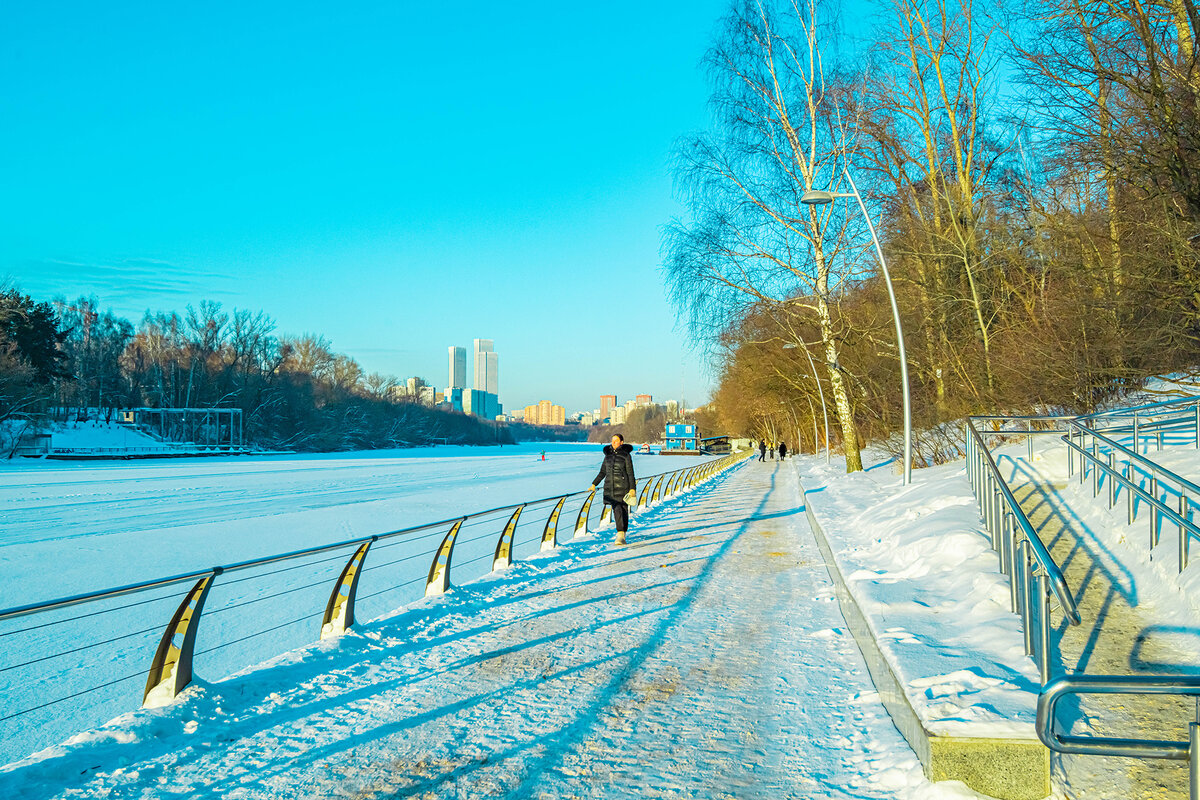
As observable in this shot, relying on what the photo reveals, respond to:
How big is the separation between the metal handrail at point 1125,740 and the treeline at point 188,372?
73.2 meters

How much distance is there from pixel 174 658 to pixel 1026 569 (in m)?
5.72

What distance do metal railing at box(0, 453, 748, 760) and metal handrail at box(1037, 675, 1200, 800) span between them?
196 inches

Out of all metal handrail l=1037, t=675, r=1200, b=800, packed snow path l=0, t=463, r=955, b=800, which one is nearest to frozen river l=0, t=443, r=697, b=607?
packed snow path l=0, t=463, r=955, b=800

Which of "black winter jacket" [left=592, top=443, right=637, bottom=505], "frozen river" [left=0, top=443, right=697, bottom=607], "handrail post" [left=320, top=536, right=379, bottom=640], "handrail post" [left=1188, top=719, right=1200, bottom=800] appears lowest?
"frozen river" [left=0, top=443, right=697, bottom=607]

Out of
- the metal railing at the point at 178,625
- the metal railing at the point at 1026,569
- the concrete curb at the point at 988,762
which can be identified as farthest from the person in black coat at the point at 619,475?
the concrete curb at the point at 988,762

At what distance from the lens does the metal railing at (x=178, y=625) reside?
5.33m

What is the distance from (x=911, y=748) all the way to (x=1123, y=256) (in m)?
12.2

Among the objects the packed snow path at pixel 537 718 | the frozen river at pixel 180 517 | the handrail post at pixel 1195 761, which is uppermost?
the handrail post at pixel 1195 761

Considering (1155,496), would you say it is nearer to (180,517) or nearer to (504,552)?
(504,552)

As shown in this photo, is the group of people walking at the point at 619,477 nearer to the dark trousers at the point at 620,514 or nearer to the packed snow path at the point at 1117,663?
the dark trousers at the point at 620,514

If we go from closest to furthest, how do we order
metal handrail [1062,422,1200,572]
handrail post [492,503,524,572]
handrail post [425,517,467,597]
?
metal handrail [1062,422,1200,572]
handrail post [425,517,467,597]
handrail post [492,503,524,572]

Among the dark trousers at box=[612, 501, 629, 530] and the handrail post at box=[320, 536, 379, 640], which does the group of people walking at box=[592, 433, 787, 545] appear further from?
the handrail post at box=[320, 536, 379, 640]

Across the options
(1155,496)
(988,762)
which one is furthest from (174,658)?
(1155,496)

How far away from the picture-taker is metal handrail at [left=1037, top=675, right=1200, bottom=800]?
2.61 metres
